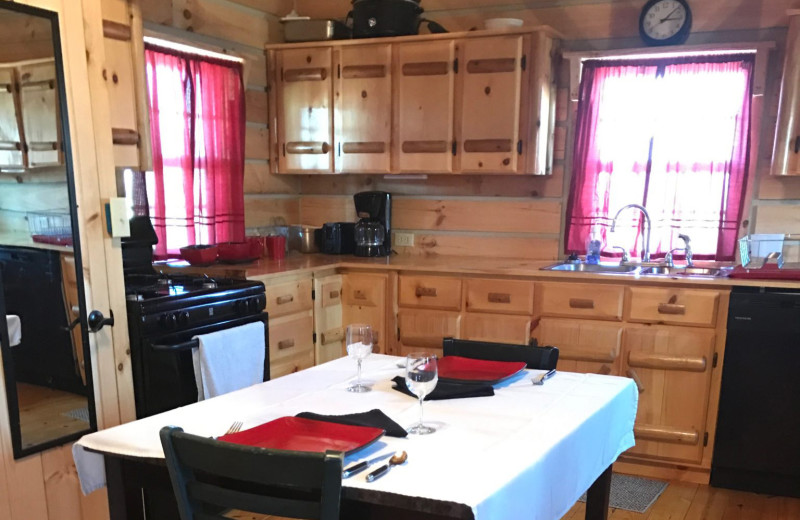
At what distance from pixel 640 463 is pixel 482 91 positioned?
213cm

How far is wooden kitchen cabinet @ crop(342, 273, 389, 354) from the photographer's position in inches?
138

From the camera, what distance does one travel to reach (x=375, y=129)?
3.70 m

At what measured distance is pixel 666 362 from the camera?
9.69ft

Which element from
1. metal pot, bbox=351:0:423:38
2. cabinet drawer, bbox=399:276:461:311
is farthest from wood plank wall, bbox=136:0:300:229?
cabinet drawer, bbox=399:276:461:311

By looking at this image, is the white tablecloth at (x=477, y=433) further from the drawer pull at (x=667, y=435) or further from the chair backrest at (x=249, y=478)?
the drawer pull at (x=667, y=435)

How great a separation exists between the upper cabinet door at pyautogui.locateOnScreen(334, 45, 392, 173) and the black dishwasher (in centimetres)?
207

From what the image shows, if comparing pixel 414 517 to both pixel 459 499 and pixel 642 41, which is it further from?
pixel 642 41

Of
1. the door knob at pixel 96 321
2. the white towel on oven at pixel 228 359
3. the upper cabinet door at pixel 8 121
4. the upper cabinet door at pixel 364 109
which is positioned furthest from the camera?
the upper cabinet door at pixel 364 109

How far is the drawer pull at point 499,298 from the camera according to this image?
324cm

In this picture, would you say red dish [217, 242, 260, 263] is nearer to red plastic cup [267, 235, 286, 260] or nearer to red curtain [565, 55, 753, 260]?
red plastic cup [267, 235, 286, 260]

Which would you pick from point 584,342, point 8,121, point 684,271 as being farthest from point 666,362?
point 8,121

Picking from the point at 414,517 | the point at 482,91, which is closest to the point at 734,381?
the point at 482,91

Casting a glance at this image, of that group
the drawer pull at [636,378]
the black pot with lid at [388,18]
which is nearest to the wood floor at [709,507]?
the drawer pull at [636,378]

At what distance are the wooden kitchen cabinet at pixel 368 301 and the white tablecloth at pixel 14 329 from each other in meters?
1.83
